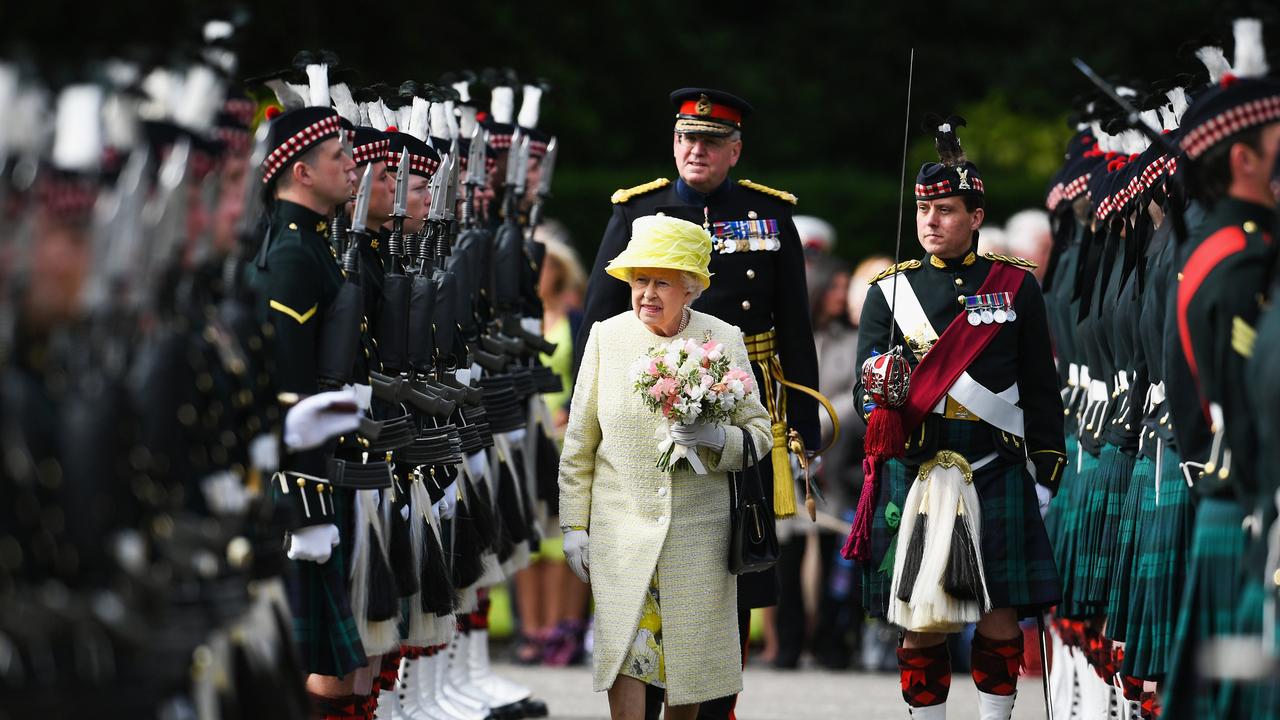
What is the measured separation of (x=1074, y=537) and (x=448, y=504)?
244 centimetres

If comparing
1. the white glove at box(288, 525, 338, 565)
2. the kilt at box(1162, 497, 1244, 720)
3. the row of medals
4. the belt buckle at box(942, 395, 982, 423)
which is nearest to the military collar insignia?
the row of medals

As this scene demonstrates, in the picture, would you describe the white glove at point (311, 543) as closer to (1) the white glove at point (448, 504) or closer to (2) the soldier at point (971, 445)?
(1) the white glove at point (448, 504)

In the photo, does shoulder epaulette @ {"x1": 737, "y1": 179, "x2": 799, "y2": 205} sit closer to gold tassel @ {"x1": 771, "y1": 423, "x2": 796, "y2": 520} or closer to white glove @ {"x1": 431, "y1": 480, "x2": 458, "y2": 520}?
gold tassel @ {"x1": 771, "y1": 423, "x2": 796, "y2": 520}

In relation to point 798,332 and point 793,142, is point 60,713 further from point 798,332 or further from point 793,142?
point 793,142

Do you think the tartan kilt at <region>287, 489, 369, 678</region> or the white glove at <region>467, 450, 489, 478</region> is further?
the white glove at <region>467, 450, 489, 478</region>

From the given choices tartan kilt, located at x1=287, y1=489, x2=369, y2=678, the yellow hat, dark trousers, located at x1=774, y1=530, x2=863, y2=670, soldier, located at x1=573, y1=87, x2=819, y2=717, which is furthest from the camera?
dark trousers, located at x1=774, y1=530, x2=863, y2=670

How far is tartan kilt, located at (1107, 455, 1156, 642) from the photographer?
22.3 feet

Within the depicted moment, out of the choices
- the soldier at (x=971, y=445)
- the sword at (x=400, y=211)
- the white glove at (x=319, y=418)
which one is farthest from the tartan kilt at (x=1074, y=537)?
the white glove at (x=319, y=418)

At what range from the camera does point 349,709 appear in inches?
246

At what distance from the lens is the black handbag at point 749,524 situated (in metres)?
6.23

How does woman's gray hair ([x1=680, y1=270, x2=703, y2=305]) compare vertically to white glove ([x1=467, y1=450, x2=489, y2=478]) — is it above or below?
above

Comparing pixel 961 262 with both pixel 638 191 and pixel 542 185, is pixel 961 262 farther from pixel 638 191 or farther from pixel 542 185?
pixel 542 185

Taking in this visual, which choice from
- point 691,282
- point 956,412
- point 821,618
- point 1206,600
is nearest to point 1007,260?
point 956,412

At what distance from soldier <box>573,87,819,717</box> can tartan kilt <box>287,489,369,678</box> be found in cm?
175
